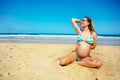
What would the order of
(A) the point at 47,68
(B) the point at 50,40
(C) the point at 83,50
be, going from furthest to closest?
(B) the point at 50,40, (C) the point at 83,50, (A) the point at 47,68

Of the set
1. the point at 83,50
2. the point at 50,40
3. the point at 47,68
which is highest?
the point at 83,50

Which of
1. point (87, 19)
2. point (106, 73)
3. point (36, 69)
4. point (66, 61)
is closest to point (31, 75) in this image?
point (36, 69)

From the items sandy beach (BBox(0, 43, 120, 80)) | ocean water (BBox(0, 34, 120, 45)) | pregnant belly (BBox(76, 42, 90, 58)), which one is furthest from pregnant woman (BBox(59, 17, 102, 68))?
ocean water (BBox(0, 34, 120, 45))

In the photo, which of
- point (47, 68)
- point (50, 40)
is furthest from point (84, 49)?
point (50, 40)

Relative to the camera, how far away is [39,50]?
6.56 m

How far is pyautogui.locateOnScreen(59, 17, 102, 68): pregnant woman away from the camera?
206 inches

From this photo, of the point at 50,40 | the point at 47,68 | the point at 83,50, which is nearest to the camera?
the point at 47,68

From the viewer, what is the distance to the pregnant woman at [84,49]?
17.2ft

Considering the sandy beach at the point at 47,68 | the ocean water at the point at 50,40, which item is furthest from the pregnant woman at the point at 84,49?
the ocean water at the point at 50,40

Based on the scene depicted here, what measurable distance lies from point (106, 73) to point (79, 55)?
3.24 ft

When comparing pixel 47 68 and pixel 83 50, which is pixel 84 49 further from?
pixel 47 68

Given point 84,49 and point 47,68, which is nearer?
point 47,68

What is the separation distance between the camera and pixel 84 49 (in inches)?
213

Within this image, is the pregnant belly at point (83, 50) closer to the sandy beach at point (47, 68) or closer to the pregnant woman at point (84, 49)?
the pregnant woman at point (84, 49)
